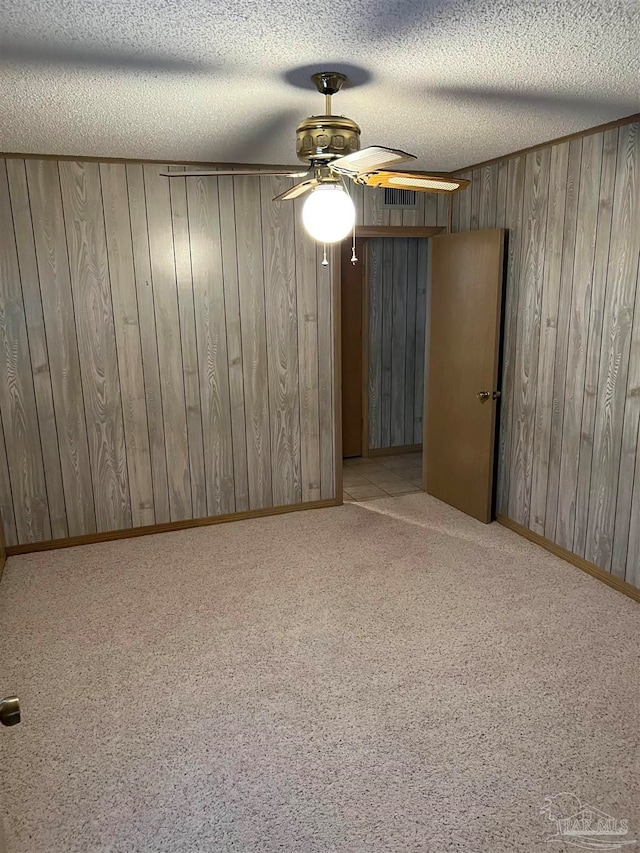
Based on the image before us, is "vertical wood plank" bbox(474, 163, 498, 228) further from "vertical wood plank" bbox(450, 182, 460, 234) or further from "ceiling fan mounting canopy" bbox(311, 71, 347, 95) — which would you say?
"ceiling fan mounting canopy" bbox(311, 71, 347, 95)

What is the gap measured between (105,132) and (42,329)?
1.26m

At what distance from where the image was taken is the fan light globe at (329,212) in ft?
7.84

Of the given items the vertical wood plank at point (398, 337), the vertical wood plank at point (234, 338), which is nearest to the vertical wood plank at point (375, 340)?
Result: the vertical wood plank at point (398, 337)

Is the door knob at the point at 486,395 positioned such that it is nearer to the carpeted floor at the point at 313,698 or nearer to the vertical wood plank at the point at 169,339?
the carpeted floor at the point at 313,698

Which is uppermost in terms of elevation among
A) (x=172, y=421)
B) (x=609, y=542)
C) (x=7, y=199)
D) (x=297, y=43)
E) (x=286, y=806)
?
(x=297, y=43)

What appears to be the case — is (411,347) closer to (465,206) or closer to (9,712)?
(465,206)

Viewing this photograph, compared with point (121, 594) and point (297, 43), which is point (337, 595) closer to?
point (121, 594)

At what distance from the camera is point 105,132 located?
3.19 metres

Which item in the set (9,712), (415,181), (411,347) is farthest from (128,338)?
(9,712)

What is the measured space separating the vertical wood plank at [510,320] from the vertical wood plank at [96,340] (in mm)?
2553

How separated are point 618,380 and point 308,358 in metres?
2.05

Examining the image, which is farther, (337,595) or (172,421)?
(172,421)

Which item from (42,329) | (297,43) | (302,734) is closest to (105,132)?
A: (42,329)

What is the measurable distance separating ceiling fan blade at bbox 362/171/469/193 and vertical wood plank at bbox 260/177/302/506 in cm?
197
